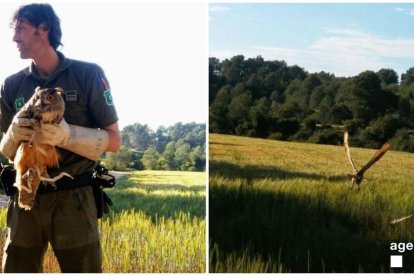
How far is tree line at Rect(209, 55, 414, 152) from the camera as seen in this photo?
338 cm

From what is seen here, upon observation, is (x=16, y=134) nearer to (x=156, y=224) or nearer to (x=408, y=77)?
(x=156, y=224)

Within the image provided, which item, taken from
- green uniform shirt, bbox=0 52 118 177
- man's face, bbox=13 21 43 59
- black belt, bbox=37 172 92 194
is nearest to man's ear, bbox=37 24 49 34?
man's face, bbox=13 21 43 59

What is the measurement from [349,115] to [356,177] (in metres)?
0.37

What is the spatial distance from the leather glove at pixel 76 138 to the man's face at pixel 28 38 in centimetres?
37

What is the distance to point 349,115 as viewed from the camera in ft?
11.4

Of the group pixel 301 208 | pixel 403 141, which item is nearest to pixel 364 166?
pixel 403 141

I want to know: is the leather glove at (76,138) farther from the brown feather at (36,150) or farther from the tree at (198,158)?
the tree at (198,158)

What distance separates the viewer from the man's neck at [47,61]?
8.00 ft

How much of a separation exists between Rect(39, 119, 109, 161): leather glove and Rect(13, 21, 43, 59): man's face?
1.21 ft

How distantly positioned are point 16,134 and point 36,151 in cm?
11

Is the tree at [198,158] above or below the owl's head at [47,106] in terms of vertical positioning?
below


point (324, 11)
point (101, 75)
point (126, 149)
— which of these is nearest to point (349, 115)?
point (324, 11)

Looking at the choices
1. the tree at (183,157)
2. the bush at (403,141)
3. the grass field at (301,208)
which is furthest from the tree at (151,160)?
the bush at (403,141)

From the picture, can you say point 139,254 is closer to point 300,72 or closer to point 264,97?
point 264,97
